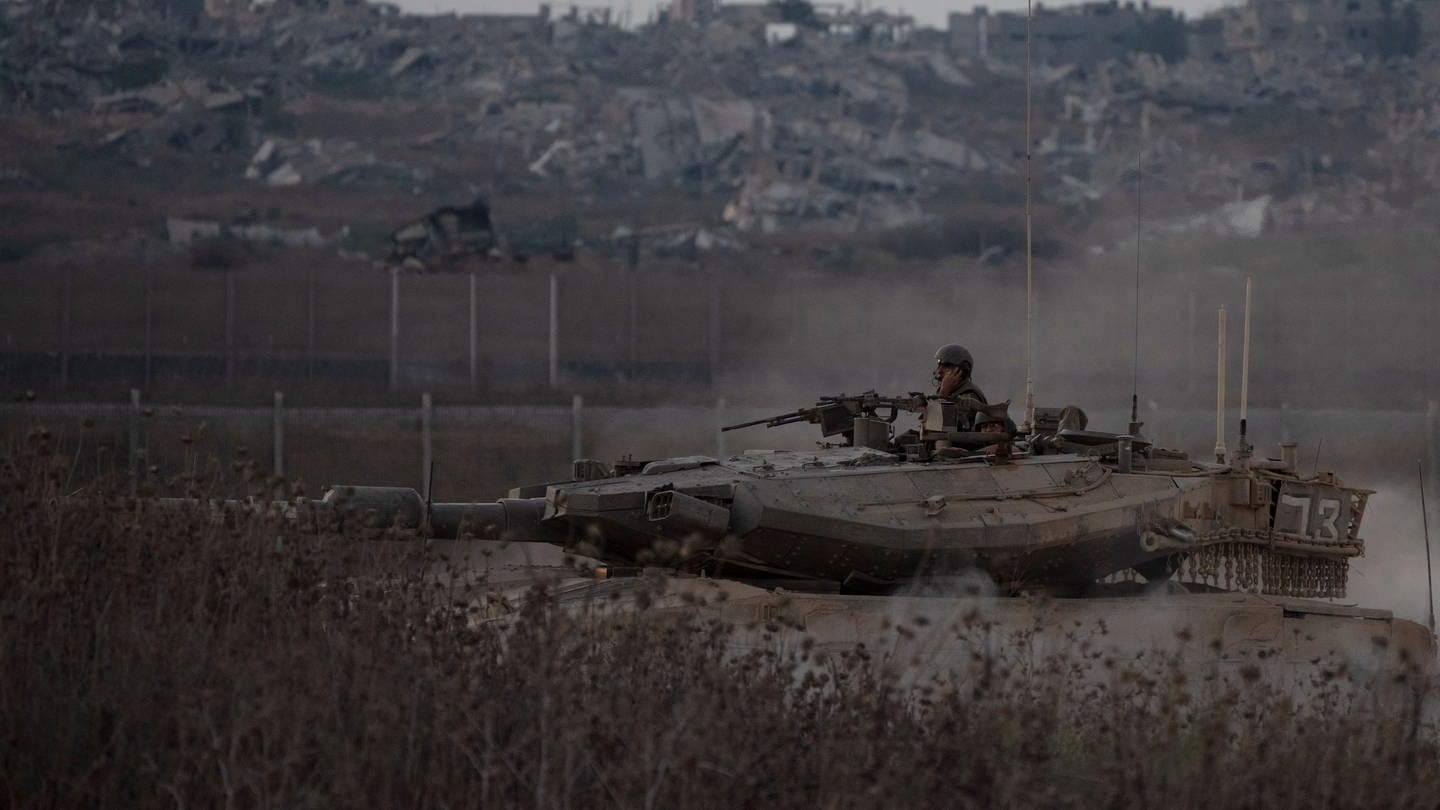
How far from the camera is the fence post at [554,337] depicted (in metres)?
39.1

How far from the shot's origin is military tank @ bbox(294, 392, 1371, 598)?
14.2 meters

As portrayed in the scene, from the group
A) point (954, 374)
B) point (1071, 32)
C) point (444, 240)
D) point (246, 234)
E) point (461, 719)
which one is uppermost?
point (1071, 32)

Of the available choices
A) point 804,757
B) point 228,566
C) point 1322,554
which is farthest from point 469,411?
point 804,757

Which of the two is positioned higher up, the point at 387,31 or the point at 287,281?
the point at 387,31

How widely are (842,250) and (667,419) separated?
965 inches

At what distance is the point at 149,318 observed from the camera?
133 ft

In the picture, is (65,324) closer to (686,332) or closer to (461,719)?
(686,332)

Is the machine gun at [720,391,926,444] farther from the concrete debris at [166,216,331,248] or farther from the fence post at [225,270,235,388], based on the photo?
the concrete debris at [166,216,331,248]

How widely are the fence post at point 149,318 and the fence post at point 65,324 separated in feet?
4.13

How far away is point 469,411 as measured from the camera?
1302 inches

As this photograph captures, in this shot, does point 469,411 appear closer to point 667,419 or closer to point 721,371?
point 667,419

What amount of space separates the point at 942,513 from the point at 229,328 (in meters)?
27.7

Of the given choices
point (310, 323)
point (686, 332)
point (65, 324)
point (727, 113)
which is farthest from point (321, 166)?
point (65, 324)

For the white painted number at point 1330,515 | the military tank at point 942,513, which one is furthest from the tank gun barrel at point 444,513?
the white painted number at point 1330,515
